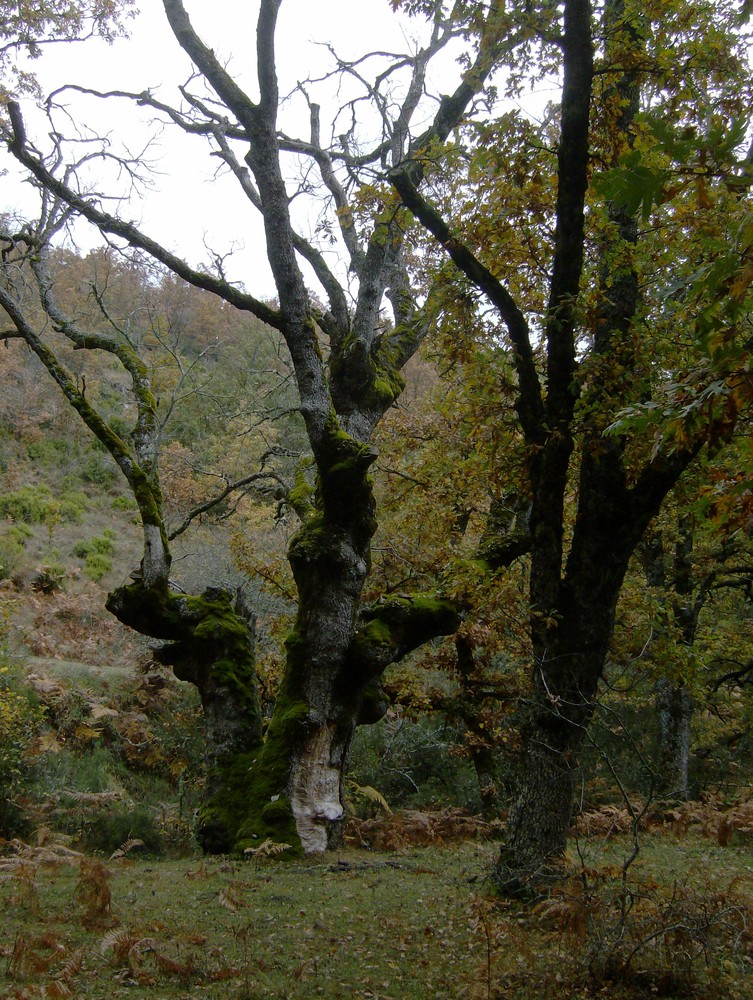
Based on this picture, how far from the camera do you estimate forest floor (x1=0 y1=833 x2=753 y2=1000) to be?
12.7 ft

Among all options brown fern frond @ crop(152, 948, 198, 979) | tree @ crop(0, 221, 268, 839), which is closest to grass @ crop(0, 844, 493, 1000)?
brown fern frond @ crop(152, 948, 198, 979)

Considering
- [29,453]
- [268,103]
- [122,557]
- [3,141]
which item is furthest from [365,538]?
[29,453]

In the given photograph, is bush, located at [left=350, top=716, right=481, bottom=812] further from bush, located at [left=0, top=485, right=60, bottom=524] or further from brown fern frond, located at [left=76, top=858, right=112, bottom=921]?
bush, located at [left=0, top=485, right=60, bottom=524]

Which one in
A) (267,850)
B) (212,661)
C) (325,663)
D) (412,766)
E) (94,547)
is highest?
(94,547)

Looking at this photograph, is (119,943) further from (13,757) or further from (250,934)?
(13,757)

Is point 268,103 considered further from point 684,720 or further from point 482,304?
point 684,720

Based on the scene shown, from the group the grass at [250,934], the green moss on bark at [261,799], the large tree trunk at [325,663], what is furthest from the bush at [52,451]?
the grass at [250,934]

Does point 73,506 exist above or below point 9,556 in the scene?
above

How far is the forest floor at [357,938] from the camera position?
3863mm

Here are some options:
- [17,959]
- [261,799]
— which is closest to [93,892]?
[17,959]

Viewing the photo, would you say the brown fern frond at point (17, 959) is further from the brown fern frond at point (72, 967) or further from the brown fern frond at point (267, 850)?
the brown fern frond at point (267, 850)

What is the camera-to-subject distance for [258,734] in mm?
8719

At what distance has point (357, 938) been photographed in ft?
16.4

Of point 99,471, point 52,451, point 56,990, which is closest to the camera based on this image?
point 56,990
